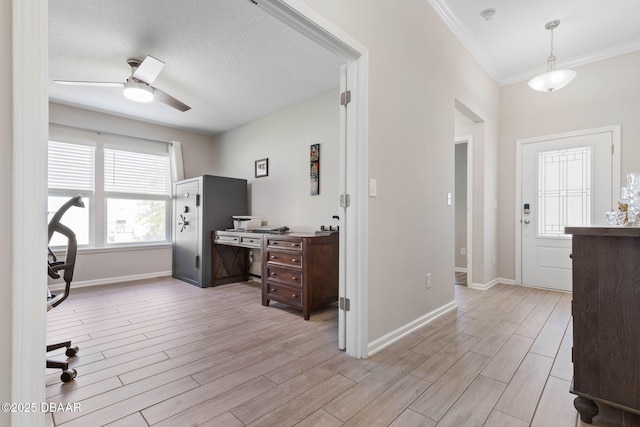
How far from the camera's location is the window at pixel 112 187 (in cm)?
404

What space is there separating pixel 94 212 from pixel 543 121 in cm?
650

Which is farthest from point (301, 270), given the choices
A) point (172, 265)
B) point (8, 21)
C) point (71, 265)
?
point (172, 265)

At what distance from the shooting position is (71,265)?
1.85 metres

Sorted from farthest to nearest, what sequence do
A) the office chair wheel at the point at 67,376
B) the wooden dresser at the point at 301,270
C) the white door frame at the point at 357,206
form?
1. the wooden dresser at the point at 301,270
2. the white door frame at the point at 357,206
3. the office chair wheel at the point at 67,376

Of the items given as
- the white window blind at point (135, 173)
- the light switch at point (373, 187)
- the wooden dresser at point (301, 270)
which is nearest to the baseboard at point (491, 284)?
the wooden dresser at point (301, 270)

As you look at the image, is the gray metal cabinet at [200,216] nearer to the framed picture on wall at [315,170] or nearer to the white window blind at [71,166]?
the white window blind at [71,166]

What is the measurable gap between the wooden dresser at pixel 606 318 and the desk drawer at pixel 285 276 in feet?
6.81

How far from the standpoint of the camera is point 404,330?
7.50ft

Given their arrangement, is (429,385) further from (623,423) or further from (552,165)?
(552,165)

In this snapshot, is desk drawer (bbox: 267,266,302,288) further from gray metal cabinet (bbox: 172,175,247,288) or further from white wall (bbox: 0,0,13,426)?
white wall (bbox: 0,0,13,426)

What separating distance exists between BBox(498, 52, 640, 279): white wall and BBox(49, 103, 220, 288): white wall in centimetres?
511

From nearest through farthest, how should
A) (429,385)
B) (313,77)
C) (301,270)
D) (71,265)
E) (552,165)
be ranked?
(429,385) < (71,265) < (301,270) < (313,77) < (552,165)

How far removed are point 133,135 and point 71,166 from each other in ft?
3.14

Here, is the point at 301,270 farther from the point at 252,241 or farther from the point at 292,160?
the point at 292,160
